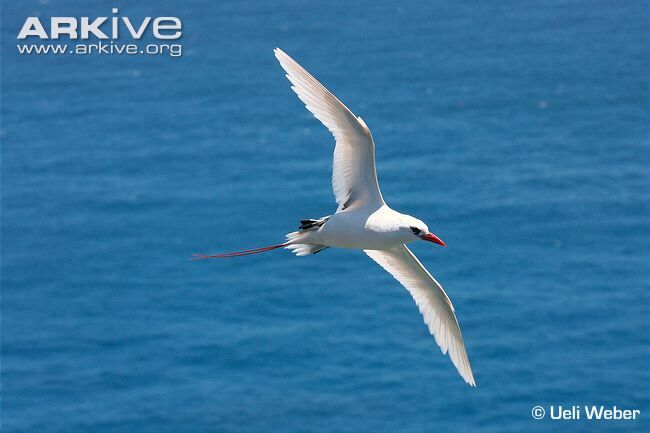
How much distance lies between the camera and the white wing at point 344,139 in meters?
25.6

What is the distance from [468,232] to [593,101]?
1163 inches

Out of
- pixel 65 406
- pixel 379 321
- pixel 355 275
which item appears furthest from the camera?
pixel 355 275

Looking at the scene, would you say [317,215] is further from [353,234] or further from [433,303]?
[353,234]

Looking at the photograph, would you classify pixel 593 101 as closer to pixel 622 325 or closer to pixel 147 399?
pixel 622 325

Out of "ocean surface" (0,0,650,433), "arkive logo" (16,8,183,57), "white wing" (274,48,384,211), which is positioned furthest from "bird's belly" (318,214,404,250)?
"arkive logo" (16,8,183,57)

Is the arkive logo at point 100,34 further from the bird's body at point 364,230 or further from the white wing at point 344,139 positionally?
the bird's body at point 364,230

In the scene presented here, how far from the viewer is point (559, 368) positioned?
3499 inches

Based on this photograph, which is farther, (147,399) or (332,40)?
(332,40)

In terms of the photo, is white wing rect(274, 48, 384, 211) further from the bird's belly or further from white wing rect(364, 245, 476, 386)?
white wing rect(364, 245, 476, 386)

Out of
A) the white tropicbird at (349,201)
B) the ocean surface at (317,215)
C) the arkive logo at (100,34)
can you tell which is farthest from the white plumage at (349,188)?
the arkive logo at (100,34)

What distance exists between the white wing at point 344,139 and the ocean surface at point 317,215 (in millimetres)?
56521

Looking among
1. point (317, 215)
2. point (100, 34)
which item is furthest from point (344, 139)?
point (100, 34)

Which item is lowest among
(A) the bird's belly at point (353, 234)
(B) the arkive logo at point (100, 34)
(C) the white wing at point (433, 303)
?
(C) the white wing at point (433, 303)

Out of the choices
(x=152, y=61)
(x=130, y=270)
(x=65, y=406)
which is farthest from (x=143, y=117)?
(x=65, y=406)
